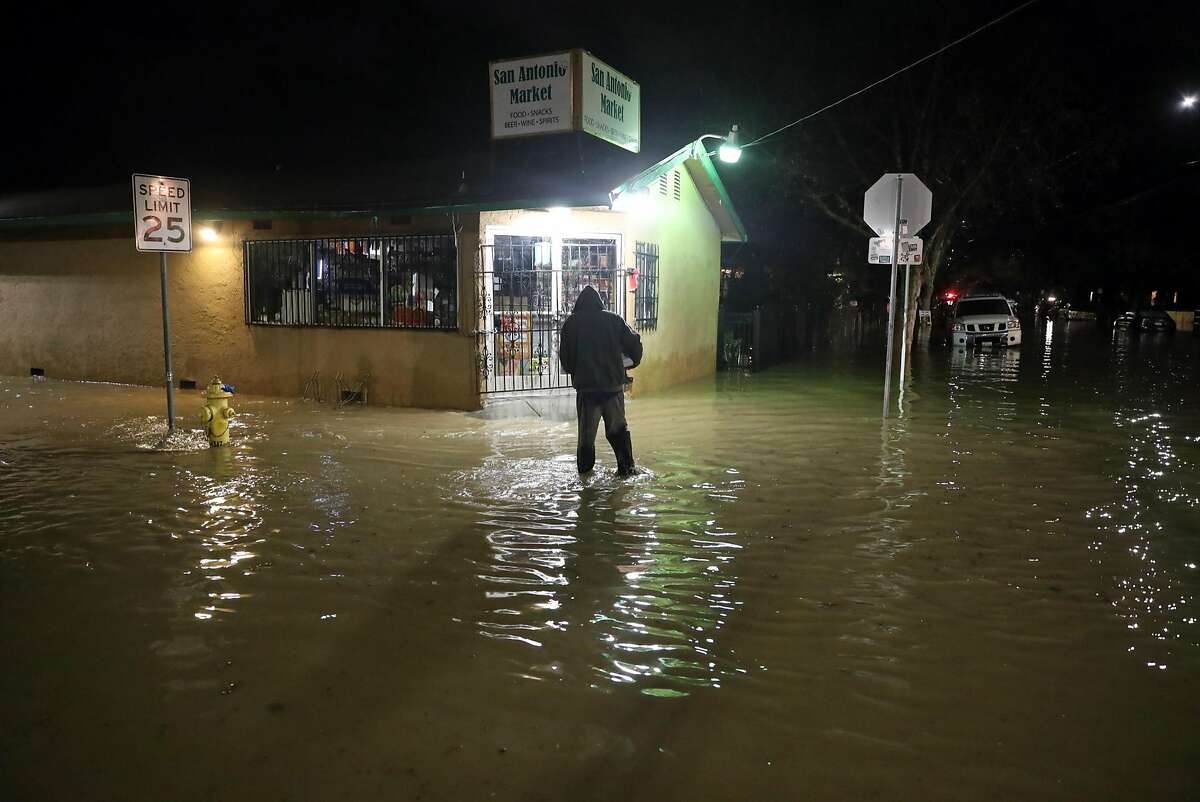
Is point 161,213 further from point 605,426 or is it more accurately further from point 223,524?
point 605,426

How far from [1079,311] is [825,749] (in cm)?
9363

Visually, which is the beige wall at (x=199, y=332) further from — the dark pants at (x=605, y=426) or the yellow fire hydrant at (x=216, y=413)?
the dark pants at (x=605, y=426)

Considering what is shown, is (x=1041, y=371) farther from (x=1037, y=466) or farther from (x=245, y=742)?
(x=245, y=742)

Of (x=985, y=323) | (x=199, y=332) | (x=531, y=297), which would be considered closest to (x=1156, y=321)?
(x=985, y=323)

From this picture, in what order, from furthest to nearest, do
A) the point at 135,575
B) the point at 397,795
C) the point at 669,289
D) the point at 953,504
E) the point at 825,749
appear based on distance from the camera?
the point at 669,289 < the point at 953,504 < the point at 135,575 < the point at 825,749 < the point at 397,795

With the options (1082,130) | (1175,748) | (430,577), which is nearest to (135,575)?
(430,577)

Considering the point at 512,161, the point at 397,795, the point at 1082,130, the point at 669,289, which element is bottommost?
the point at 397,795

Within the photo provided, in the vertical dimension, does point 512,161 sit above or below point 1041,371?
above

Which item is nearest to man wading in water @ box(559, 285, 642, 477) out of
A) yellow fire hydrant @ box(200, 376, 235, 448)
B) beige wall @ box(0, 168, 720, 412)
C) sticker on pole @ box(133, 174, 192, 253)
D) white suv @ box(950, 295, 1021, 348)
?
yellow fire hydrant @ box(200, 376, 235, 448)

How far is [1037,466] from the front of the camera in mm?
9398

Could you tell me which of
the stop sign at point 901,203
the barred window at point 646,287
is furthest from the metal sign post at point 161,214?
the stop sign at point 901,203

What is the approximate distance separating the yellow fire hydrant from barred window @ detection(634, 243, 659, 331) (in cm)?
662

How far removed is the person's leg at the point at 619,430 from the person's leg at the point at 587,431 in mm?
104

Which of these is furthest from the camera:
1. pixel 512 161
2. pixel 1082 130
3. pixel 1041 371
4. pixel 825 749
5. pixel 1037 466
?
pixel 1082 130
